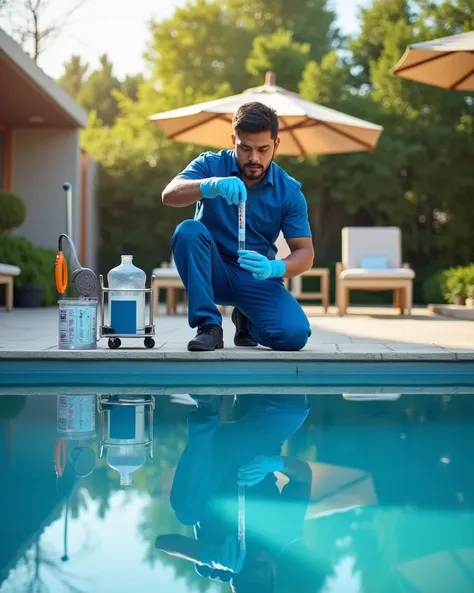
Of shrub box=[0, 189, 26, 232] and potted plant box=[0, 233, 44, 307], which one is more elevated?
shrub box=[0, 189, 26, 232]

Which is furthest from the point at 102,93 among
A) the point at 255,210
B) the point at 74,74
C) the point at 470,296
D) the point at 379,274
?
the point at 255,210

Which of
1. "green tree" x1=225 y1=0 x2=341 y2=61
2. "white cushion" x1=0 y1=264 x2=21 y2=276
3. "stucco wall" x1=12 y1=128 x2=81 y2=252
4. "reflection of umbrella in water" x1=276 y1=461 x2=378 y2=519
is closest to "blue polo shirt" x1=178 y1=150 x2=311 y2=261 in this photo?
"reflection of umbrella in water" x1=276 y1=461 x2=378 y2=519

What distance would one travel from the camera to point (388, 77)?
13742 millimetres

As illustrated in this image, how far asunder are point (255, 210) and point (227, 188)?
43 cm

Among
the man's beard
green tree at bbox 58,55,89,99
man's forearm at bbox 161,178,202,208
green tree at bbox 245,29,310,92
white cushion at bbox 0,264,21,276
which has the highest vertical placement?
green tree at bbox 58,55,89,99

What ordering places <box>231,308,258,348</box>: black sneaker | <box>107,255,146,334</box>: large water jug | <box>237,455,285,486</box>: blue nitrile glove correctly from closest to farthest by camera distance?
1. <box>237,455,285,486</box>: blue nitrile glove
2. <box>107,255,146,334</box>: large water jug
3. <box>231,308,258,348</box>: black sneaker

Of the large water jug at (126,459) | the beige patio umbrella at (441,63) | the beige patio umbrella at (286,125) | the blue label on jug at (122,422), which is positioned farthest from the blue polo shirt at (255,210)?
the beige patio umbrella at (286,125)

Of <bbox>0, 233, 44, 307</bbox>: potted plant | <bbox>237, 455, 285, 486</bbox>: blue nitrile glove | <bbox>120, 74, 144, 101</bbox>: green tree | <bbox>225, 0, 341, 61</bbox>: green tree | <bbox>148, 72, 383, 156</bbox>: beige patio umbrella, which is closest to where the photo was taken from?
<bbox>237, 455, 285, 486</bbox>: blue nitrile glove

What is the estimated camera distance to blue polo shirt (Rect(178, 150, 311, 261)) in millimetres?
3662

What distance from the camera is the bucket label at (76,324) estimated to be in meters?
3.61

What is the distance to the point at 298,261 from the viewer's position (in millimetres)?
3598

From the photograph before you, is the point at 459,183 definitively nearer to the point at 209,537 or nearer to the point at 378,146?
the point at 378,146

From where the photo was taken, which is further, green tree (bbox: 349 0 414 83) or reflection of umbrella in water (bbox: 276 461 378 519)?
green tree (bbox: 349 0 414 83)

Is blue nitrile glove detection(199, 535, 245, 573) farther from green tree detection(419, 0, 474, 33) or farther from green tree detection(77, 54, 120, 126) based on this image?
green tree detection(77, 54, 120, 126)
